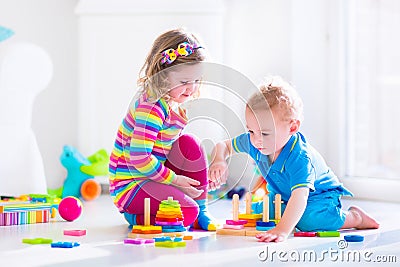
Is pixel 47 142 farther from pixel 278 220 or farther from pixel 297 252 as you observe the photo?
pixel 297 252

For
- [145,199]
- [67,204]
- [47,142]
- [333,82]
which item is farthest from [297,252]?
[47,142]

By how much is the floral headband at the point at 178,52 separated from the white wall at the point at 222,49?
74 cm

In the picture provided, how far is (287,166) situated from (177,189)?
0.24 meters

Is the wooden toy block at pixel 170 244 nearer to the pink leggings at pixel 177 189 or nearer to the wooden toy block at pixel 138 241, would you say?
the wooden toy block at pixel 138 241

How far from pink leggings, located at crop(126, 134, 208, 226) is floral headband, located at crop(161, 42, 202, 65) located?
0.18m

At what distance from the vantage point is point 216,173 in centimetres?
167

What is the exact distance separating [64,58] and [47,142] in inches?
11.2

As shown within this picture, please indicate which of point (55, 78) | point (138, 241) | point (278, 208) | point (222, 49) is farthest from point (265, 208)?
point (55, 78)

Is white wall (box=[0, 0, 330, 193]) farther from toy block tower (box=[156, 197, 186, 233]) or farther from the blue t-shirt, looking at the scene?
toy block tower (box=[156, 197, 186, 233])

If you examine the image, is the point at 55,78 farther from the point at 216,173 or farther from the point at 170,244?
the point at 170,244

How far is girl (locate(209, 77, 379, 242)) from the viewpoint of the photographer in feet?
5.13

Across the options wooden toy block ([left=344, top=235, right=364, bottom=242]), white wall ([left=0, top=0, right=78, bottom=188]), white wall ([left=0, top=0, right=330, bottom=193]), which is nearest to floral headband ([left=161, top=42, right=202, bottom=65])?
wooden toy block ([left=344, top=235, right=364, bottom=242])

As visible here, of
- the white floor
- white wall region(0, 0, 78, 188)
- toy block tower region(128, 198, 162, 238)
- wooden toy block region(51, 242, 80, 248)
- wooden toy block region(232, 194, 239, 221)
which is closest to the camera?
the white floor

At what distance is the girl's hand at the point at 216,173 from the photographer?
1674 mm
